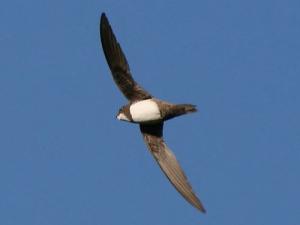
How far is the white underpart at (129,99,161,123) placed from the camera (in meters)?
16.9

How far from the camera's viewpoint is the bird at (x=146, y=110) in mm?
16688

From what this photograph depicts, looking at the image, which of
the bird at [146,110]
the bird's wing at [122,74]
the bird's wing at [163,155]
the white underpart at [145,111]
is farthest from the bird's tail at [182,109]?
the bird's wing at [163,155]

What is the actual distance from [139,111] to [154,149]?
73 centimetres

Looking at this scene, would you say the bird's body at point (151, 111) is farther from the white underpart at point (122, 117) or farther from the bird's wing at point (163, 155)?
the bird's wing at point (163, 155)

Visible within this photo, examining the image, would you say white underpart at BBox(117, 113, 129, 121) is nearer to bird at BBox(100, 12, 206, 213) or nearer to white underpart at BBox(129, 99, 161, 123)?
bird at BBox(100, 12, 206, 213)

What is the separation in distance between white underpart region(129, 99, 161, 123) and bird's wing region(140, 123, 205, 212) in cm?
39

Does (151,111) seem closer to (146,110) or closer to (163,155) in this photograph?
(146,110)

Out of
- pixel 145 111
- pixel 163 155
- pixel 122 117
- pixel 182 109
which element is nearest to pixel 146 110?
pixel 145 111

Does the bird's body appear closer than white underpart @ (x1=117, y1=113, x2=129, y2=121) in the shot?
Yes

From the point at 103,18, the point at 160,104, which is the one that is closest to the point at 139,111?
the point at 160,104

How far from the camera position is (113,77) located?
1723 cm

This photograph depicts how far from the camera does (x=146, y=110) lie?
17.0m

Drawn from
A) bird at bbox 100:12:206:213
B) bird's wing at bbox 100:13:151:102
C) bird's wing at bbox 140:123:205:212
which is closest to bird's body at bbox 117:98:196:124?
bird at bbox 100:12:206:213

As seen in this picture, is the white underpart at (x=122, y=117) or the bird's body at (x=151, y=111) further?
the white underpart at (x=122, y=117)
